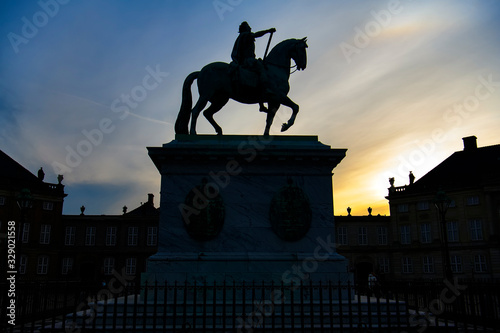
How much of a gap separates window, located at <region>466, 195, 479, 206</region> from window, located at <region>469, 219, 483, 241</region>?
196 centimetres

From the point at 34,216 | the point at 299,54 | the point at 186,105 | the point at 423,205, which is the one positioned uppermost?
the point at 423,205

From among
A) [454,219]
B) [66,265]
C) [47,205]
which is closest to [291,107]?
[454,219]

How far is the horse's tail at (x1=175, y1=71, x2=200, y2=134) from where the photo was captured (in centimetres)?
1352

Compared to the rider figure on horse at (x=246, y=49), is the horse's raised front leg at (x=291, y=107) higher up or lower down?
lower down

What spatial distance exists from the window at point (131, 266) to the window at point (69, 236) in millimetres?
7597

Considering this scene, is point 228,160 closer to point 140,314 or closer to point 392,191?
point 140,314

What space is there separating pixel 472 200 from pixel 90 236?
48.2m

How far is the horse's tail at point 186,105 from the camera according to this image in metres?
13.5

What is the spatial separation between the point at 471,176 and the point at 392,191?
32.8 ft

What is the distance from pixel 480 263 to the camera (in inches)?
1917

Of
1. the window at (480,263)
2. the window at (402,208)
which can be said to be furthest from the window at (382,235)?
the window at (480,263)

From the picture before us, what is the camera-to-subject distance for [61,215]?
5522 cm

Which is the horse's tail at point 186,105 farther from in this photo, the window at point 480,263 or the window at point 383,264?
the window at point 383,264

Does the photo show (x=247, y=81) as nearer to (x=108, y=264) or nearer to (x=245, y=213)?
(x=245, y=213)
